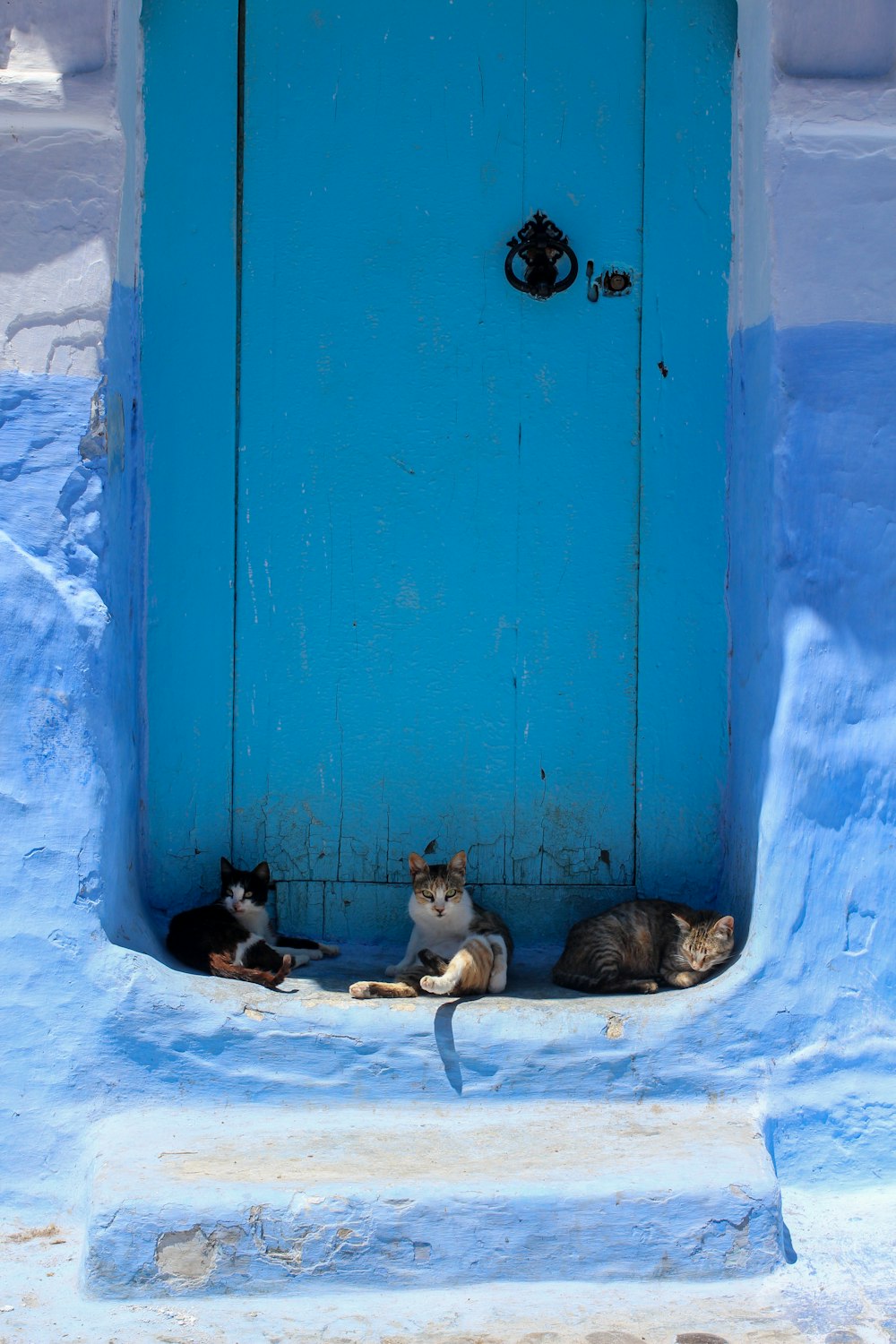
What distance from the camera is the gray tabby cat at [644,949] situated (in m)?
3.95

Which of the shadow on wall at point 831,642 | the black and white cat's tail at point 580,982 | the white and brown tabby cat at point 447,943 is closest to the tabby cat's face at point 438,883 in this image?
the white and brown tabby cat at point 447,943

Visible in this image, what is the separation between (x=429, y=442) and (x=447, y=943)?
1.67 meters

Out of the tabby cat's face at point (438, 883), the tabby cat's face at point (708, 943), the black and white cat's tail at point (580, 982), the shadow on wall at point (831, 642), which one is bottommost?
the black and white cat's tail at point (580, 982)

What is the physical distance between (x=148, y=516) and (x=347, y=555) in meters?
0.68

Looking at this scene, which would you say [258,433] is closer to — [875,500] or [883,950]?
[875,500]

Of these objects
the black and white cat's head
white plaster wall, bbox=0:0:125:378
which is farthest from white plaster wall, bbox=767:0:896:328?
the black and white cat's head

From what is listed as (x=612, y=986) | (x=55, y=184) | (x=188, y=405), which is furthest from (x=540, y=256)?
(x=612, y=986)

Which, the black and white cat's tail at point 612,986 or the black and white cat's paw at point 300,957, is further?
the black and white cat's paw at point 300,957

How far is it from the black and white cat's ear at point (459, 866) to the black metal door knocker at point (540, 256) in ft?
6.26

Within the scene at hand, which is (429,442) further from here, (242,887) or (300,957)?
(300,957)

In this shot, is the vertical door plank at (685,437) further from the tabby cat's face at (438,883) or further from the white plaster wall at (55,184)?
the white plaster wall at (55,184)

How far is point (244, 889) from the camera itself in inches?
161

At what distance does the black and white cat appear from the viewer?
12.9 feet

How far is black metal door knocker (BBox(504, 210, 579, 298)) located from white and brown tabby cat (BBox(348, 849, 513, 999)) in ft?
6.29
